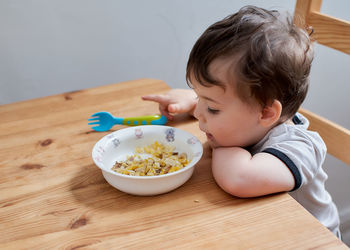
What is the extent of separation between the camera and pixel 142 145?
0.85 m

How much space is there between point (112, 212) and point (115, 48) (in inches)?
41.1

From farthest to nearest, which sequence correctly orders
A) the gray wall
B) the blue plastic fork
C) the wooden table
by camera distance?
the gray wall < the blue plastic fork < the wooden table

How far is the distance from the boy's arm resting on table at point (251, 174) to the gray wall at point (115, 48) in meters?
0.96

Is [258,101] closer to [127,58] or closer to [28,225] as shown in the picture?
[28,225]

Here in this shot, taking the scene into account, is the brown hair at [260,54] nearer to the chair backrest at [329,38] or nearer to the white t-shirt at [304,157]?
the white t-shirt at [304,157]

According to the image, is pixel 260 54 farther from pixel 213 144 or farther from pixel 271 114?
pixel 213 144

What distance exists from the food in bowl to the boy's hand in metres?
0.14

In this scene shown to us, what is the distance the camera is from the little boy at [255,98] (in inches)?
26.7

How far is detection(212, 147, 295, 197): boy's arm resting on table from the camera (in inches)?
25.7

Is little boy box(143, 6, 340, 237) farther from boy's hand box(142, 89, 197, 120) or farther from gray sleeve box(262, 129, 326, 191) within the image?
boy's hand box(142, 89, 197, 120)

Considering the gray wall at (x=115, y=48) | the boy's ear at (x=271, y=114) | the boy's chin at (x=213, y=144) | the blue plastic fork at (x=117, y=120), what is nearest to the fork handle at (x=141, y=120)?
the blue plastic fork at (x=117, y=120)

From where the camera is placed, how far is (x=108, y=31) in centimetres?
151

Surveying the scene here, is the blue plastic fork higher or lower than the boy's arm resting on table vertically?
lower

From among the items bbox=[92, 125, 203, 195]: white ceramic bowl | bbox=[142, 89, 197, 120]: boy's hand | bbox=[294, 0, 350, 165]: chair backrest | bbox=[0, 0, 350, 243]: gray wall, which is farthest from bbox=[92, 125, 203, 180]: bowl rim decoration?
bbox=[0, 0, 350, 243]: gray wall
